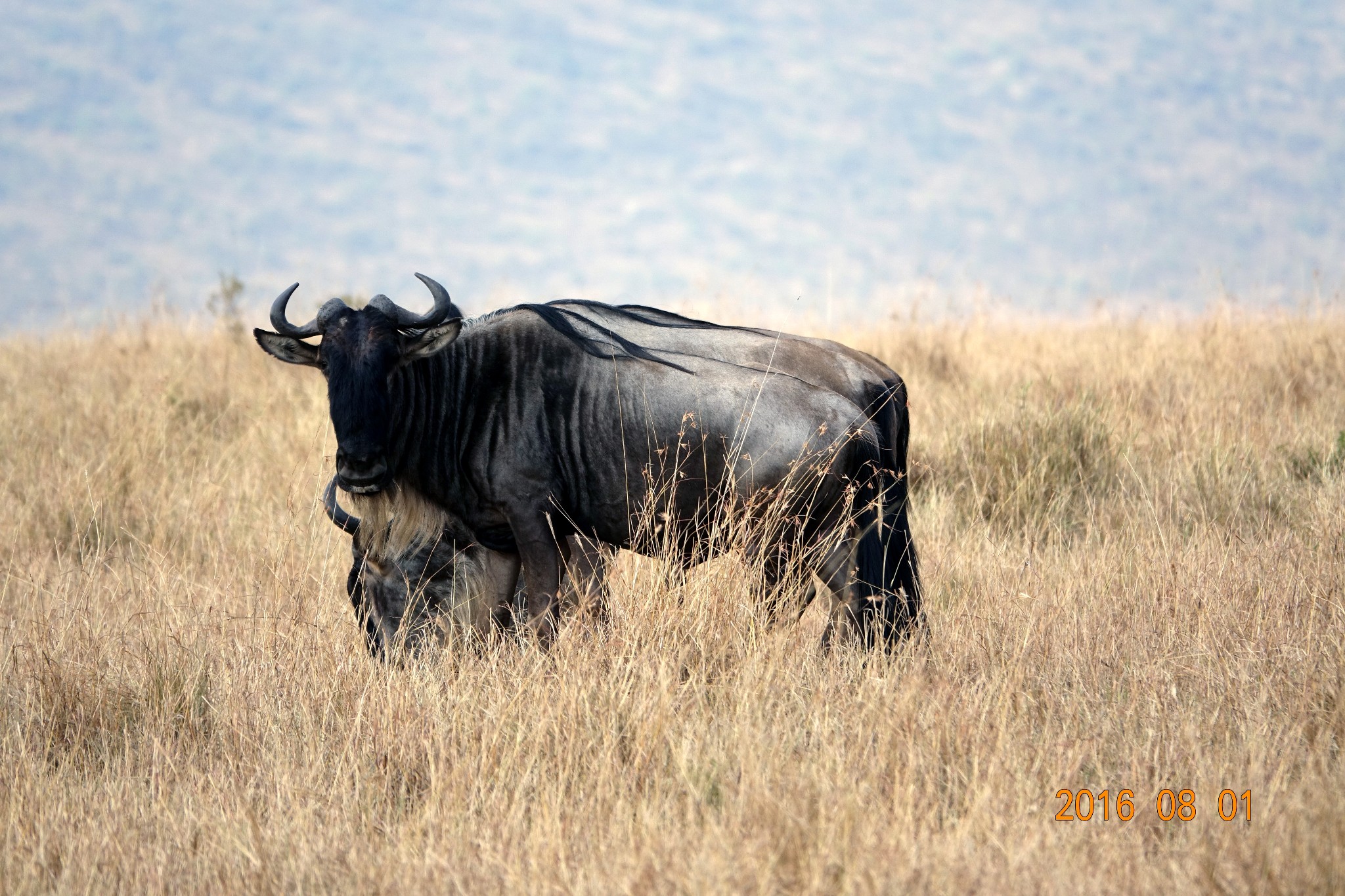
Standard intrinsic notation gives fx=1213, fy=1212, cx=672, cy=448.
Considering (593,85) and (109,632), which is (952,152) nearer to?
(593,85)

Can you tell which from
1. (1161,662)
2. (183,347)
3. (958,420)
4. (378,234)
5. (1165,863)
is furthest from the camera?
(378,234)

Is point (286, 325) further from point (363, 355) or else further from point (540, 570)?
point (540, 570)

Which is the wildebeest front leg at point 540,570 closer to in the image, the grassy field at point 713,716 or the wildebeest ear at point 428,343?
the grassy field at point 713,716

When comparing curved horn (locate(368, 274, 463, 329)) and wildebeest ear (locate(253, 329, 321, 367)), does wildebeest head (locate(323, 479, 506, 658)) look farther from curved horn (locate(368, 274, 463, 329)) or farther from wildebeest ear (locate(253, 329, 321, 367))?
curved horn (locate(368, 274, 463, 329))

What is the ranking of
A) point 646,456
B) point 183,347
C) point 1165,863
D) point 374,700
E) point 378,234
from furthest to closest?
point 378,234, point 183,347, point 646,456, point 374,700, point 1165,863

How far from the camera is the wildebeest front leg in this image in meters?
4.57

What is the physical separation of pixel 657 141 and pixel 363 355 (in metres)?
165

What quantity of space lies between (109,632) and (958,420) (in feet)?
16.9

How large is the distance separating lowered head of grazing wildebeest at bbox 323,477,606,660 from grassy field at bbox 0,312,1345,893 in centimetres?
18

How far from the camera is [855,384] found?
15.7 ft

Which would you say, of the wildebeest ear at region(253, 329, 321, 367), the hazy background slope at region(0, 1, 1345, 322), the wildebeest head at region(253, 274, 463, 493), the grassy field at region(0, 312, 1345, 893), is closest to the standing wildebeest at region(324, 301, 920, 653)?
the grassy field at region(0, 312, 1345, 893)

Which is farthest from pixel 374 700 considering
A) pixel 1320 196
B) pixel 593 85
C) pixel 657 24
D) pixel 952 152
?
pixel 657 24
